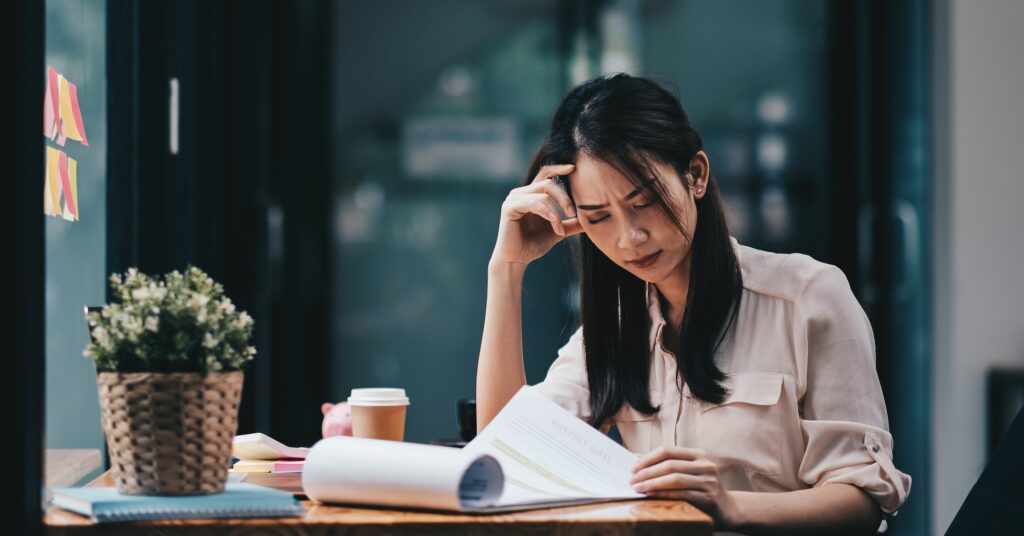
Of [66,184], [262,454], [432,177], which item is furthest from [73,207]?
[432,177]

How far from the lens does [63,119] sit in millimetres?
1354

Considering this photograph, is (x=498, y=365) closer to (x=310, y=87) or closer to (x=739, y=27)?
(x=310, y=87)

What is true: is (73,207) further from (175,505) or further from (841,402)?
(841,402)

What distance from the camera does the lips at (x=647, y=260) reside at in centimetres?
146

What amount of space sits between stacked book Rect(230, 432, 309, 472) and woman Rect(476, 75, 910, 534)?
1.15 ft

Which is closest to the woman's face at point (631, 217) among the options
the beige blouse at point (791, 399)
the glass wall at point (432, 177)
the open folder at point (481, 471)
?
the beige blouse at point (791, 399)

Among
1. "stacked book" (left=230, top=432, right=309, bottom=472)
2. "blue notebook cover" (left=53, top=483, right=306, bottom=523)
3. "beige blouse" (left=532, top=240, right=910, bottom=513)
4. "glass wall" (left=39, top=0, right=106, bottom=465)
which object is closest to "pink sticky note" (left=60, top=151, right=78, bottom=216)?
"glass wall" (left=39, top=0, right=106, bottom=465)

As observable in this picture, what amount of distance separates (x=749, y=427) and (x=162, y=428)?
799mm

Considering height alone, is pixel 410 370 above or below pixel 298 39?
below

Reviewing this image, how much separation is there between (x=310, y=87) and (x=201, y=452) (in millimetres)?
2862

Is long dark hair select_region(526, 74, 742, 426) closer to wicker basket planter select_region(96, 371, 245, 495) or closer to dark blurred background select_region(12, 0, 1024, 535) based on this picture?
wicker basket planter select_region(96, 371, 245, 495)

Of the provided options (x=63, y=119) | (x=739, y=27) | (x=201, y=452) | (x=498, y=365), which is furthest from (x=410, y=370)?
(x=201, y=452)

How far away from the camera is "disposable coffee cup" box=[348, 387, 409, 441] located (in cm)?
133

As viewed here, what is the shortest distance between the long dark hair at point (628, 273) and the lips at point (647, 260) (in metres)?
0.05
